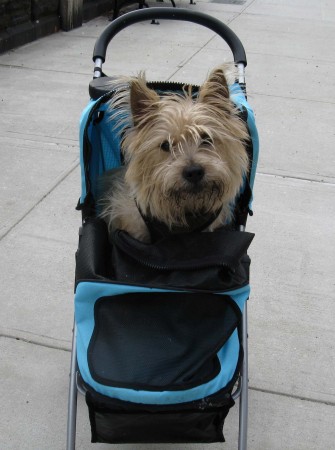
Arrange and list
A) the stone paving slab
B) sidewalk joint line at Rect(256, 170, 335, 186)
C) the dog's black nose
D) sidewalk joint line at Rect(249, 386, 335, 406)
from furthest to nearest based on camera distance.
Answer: sidewalk joint line at Rect(256, 170, 335, 186)
the stone paving slab
sidewalk joint line at Rect(249, 386, 335, 406)
the dog's black nose

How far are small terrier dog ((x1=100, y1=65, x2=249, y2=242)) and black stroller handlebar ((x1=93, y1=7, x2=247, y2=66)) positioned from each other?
0.46 metres

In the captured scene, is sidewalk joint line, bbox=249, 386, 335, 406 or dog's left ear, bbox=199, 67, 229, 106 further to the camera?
sidewalk joint line, bbox=249, 386, 335, 406

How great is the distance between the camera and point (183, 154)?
240 cm

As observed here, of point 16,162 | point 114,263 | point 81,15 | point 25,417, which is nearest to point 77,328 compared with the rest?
point 114,263

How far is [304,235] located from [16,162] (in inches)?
96.9

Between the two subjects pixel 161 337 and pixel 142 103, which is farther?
pixel 142 103

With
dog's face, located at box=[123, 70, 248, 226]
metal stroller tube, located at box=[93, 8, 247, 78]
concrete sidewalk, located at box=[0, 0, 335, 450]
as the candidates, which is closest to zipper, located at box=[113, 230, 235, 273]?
dog's face, located at box=[123, 70, 248, 226]

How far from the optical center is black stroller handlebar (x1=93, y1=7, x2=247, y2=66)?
115 inches

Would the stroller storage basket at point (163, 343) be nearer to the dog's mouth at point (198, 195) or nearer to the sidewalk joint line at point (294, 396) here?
the dog's mouth at point (198, 195)

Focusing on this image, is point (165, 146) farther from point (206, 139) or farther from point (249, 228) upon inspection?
point (249, 228)

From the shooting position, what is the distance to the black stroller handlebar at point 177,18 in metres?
2.92

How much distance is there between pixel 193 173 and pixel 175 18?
3.19 feet

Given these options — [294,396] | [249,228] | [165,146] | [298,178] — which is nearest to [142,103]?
[165,146]

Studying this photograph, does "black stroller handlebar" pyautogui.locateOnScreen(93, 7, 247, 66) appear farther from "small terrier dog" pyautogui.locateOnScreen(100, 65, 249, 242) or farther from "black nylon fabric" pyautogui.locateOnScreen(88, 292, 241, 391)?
"black nylon fabric" pyautogui.locateOnScreen(88, 292, 241, 391)
